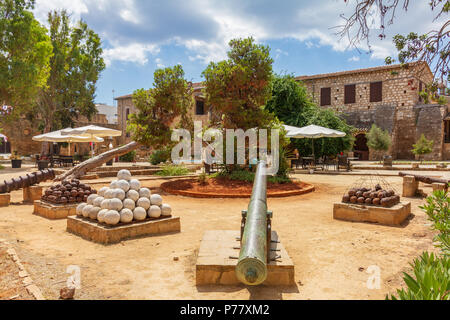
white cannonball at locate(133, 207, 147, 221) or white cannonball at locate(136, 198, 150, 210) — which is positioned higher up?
white cannonball at locate(136, 198, 150, 210)

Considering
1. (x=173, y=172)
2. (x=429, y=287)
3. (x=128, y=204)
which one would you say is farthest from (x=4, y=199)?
(x=429, y=287)

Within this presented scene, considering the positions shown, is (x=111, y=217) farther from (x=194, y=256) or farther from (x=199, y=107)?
(x=199, y=107)

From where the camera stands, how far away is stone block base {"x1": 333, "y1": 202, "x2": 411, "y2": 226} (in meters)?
5.60

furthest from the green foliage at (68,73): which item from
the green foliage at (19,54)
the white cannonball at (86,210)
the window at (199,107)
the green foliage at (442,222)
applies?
the green foliage at (442,222)

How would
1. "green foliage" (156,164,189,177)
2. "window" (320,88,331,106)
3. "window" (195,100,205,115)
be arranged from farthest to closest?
"window" (195,100,205,115) → "window" (320,88,331,106) → "green foliage" (156,164,189,177)

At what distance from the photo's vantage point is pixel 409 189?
8617 millimetres

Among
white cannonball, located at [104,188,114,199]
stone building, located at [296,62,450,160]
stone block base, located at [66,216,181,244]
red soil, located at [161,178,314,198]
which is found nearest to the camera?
stone block base, located at [66,216,181,244]

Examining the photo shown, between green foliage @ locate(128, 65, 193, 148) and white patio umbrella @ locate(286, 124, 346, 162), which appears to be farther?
white patio umbrella @ locate(286, 124, 346, 162)

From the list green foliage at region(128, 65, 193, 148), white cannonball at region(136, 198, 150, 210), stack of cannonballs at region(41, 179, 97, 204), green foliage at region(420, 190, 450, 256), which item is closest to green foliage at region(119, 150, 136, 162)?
green foliage at region(128, 65, 193, 148)

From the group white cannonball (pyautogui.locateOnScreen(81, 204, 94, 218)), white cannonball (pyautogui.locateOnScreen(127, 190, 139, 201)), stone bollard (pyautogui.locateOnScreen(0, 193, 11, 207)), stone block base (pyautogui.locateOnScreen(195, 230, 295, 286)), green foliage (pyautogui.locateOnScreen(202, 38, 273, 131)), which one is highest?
green foliage (pyautogui.locateOnScreen(202, 38, 273, 131))

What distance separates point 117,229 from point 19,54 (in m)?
19.1

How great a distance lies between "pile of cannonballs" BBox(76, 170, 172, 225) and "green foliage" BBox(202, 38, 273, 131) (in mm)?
5682

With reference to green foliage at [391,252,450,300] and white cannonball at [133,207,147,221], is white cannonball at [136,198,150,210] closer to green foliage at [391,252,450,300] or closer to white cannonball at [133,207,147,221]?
white cannonball at [133,207,147,221]

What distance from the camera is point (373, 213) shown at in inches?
227
